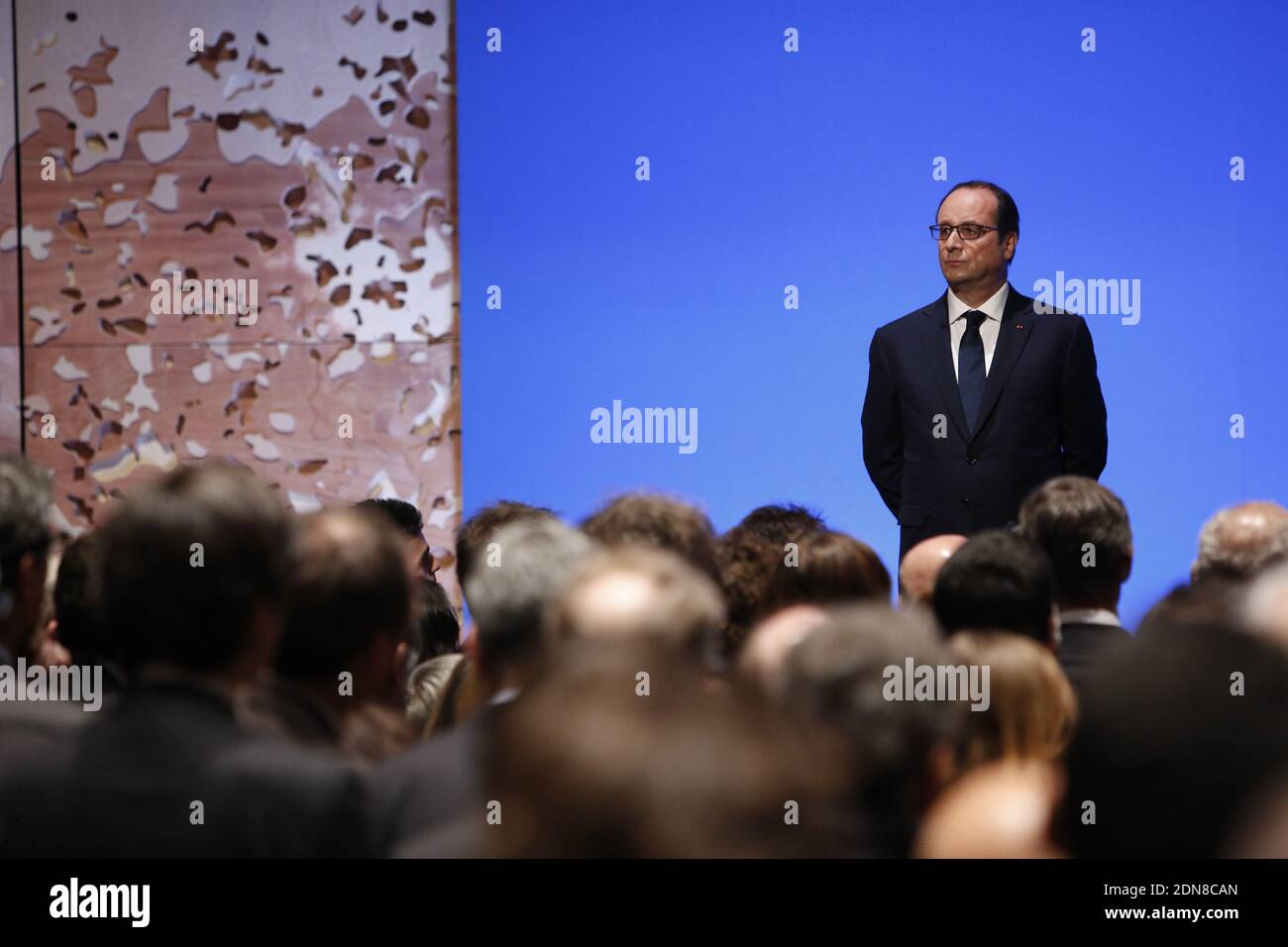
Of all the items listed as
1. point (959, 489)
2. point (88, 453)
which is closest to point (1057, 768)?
point (959, 489)

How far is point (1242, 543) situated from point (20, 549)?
214 centimetres

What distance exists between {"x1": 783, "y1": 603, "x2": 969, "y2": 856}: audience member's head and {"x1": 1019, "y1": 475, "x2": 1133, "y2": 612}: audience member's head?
108cm

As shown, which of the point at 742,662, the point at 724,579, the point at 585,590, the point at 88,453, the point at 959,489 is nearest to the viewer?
the point at 585,590

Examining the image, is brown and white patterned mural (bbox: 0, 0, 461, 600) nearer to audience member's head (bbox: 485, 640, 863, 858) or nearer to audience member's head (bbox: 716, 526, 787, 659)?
audience member's head (bbox: 716, 526, 787, 659)

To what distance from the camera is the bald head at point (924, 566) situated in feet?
8.44

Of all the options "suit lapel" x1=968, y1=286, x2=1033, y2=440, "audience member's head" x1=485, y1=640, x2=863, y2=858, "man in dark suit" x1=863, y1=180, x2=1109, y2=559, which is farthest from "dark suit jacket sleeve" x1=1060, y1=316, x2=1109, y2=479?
"audience member's head" x1=485, y1=640, x2=863, y2=858

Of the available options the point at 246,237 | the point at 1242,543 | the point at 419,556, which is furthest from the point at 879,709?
the point at 246,237

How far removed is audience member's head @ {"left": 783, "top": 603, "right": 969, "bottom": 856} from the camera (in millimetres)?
1306

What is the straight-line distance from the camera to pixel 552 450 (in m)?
4.85

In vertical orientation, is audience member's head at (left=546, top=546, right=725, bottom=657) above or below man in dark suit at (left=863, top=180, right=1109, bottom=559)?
below

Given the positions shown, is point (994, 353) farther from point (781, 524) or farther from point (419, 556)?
point (419, 556)
